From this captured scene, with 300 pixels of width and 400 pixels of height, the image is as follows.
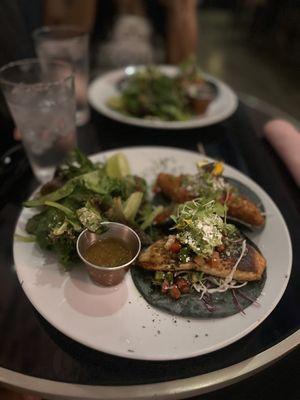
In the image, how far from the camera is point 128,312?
3.67 ft

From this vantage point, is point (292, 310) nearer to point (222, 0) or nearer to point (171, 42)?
point (171, 42)

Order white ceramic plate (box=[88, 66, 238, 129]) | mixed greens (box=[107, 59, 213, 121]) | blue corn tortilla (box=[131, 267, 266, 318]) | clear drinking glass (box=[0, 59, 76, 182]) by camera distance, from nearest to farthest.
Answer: blue corn tortilla (box=[131, 267, 266, 318]) < clear drinking glass (box=[0, 59, 76, 182]) < white ceramic plate (box=[88, 66, 238, 129]) < mixed greens (box=[107, 59, 213, 121])

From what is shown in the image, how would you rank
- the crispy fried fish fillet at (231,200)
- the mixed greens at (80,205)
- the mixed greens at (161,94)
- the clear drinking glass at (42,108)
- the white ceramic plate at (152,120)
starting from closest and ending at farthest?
the mixed greens at (80,205), the crispy fried fish fillet at (231,200), the clear drinking glass at (42,108), the white ceramic plate at (152,120), the mixed greens at (161,94)

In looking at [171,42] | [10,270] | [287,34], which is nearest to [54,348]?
[10,270]

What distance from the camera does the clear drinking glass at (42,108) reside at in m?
1.54

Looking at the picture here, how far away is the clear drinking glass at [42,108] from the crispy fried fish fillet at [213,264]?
75cm

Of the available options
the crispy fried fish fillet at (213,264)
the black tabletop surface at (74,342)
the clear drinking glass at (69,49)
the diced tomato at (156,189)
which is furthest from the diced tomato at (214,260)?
the clear drinking glass at (69,49)

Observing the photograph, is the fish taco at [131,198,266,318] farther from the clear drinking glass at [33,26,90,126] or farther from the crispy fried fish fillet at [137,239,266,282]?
the clear drinking glass at [33,26,90,126]

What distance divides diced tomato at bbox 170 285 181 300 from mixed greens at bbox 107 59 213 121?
1.22m

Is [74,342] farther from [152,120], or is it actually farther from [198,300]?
[152,120]

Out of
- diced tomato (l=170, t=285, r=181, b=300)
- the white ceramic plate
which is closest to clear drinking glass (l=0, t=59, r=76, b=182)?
the white ceramic plate

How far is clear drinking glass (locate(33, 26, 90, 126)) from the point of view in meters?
2.01

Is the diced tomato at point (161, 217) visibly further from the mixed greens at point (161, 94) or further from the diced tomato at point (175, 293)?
the mixed greens at point (161, 94)

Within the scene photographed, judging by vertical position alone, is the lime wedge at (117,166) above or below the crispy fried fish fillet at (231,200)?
above
